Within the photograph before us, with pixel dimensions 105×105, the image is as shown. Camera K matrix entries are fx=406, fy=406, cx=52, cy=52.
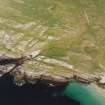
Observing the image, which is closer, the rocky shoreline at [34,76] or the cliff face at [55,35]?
the rocky shoreline at [34,76]

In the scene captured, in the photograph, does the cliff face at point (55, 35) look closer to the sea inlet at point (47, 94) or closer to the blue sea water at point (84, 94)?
the sea inlet at point (47, 94)

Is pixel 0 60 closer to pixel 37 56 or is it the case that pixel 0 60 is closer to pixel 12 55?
pixel 12 55

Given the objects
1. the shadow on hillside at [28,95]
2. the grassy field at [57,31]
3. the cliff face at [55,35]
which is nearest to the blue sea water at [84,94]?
the shadow on hillside at [28,95]

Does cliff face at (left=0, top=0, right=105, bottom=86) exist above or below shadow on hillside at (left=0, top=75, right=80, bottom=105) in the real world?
above

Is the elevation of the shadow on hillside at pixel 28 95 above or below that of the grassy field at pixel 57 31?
below

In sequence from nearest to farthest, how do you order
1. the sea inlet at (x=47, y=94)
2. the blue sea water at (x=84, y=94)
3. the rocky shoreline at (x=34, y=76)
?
the sea inlet at (x=47, y=94) < the blue sea water at (x=84, y=94) < the rocky shoreline at (x=34, y=76)

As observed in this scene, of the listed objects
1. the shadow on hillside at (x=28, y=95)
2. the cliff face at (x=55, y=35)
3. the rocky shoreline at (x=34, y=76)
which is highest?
the cliff face at (x=55, y=35)

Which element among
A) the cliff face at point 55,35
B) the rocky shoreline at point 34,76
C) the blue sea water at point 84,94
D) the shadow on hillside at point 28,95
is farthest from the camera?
the cliff face at point 55,35

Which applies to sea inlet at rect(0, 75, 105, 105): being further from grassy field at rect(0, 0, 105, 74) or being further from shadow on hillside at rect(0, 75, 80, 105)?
grassy field at rect(0, 0, 105, 74)

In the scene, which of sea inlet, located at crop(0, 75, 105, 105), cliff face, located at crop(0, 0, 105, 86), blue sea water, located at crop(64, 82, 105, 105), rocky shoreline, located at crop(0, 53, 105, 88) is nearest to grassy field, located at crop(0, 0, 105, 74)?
cliff face, located at crop(0, 0, 105, 86)
